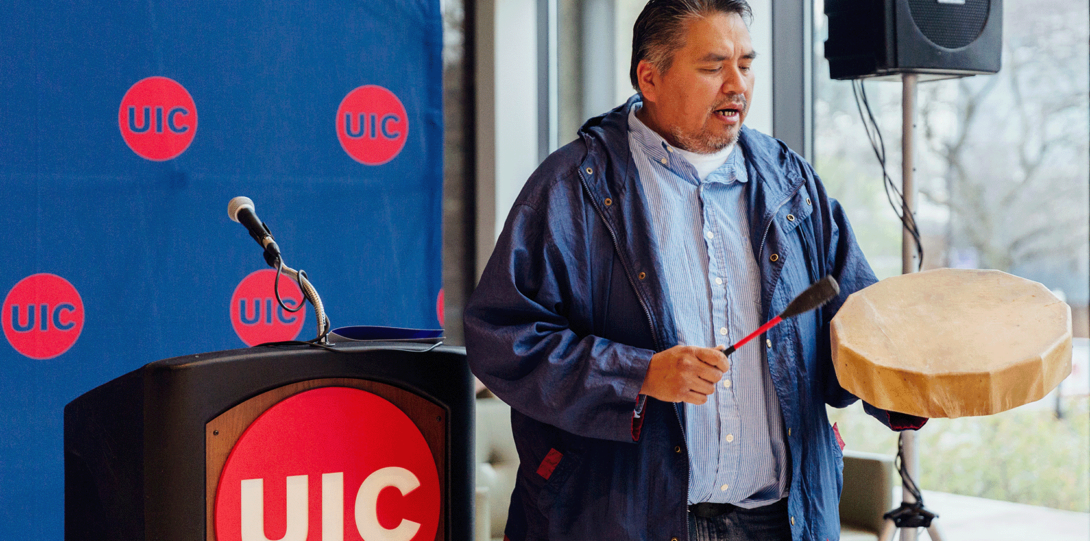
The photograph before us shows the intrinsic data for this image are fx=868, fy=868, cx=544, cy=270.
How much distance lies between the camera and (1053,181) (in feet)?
9.16

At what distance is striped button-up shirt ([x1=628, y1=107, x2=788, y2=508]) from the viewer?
1.38 metres

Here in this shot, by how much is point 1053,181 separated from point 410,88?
2090 millimetres

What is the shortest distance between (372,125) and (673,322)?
5.33 feet

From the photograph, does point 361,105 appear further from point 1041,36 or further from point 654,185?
point 1041,36

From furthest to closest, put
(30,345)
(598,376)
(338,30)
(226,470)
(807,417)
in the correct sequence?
(338,30)
(30,345)
(807,417)
(598,376)
(226,470)

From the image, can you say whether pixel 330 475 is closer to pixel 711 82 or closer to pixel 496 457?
pixel 711 82

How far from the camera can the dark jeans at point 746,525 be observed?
4.54 feet

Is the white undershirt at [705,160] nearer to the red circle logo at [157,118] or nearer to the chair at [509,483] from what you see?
the chair at [509,483]

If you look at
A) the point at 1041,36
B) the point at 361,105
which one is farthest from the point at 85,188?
the point at 1041,36

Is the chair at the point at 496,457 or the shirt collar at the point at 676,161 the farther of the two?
the chair at the point at 496,457

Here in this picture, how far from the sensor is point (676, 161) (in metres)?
1.53

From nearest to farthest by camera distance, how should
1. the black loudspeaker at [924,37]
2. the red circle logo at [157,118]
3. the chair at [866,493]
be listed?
1. the black loudspeaker at [924,37]
2. the red circle logo at [157,118]
3. the chair at [866,493]

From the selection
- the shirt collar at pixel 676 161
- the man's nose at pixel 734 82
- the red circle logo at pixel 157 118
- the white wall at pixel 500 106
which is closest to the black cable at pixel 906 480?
the shirt collar at pixel 676 161

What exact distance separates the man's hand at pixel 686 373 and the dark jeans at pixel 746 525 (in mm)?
248
